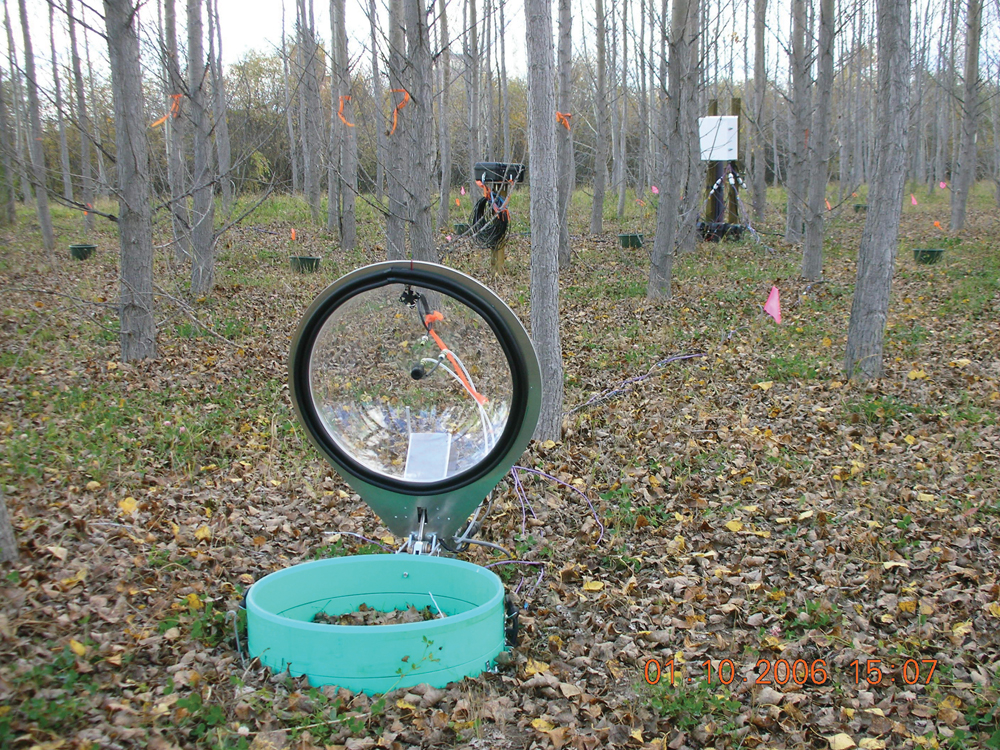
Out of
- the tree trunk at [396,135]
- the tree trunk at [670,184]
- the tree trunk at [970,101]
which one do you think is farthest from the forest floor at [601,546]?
the tree trunk at [970,101]

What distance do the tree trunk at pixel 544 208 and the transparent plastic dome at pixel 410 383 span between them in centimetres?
191

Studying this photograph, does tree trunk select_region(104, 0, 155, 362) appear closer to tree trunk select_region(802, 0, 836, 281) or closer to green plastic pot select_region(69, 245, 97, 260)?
green plastic pot select_region(69, 245, 97, 260)

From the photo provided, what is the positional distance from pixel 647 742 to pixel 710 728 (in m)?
0.23

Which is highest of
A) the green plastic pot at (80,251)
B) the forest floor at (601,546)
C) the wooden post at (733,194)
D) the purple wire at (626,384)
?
the wooden post at (733,194)

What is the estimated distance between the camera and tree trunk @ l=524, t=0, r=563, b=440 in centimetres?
482

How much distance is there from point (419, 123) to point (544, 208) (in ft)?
7.42

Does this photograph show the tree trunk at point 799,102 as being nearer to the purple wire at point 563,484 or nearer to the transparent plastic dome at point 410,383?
the purple wire at point 563,484

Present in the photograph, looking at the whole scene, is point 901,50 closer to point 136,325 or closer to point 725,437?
point 725,437

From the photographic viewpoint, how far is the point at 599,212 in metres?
15.7

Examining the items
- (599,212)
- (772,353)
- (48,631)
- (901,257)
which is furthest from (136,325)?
(901,257)
